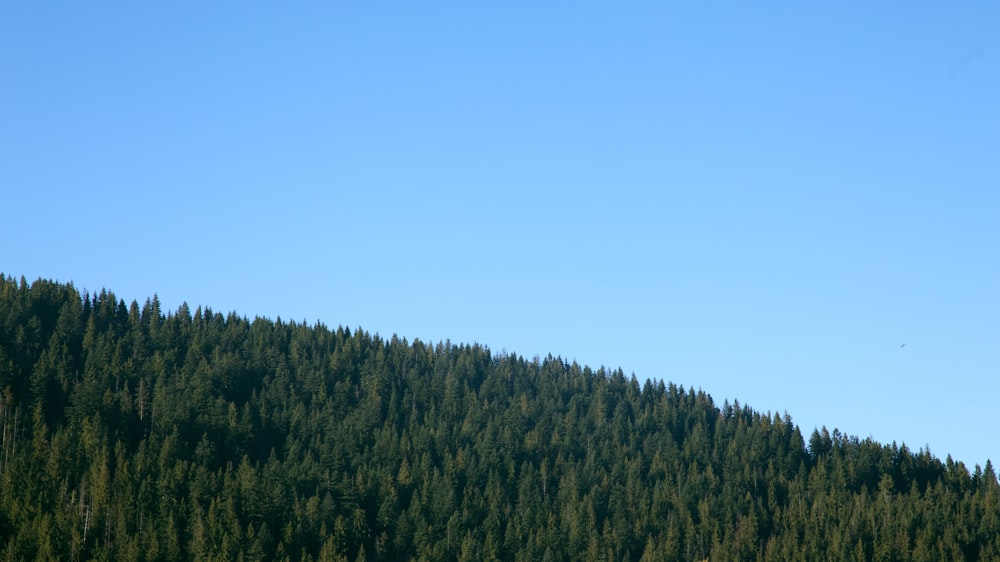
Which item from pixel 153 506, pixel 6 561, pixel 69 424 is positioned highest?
pixel 69 424

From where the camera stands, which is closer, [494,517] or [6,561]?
[6,561]

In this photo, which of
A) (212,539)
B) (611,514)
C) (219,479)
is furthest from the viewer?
(611,514)

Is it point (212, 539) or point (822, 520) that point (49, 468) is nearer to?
point (212, 539)

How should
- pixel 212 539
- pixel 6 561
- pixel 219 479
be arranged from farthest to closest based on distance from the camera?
pixel 219 479 < pixel 212 539 < pixel 6 561

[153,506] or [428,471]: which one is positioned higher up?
[428,471]

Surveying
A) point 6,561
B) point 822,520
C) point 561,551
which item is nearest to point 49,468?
point 6,561

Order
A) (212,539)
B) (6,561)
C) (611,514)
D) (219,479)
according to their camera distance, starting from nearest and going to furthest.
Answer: (6,561) → (212,539) → (219,479) → (611,514)

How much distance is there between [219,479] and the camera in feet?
568

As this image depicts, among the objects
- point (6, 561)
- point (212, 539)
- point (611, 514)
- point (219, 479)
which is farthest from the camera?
point (611, 514)

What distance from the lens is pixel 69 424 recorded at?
182 meters

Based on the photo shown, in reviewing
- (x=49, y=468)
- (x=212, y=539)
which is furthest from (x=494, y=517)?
(x=49, y=468)

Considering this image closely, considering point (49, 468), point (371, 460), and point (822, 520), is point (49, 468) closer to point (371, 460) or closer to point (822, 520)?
point (371, 460)

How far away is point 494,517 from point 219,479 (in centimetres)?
3497

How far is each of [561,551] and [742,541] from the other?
2342 centimetres
